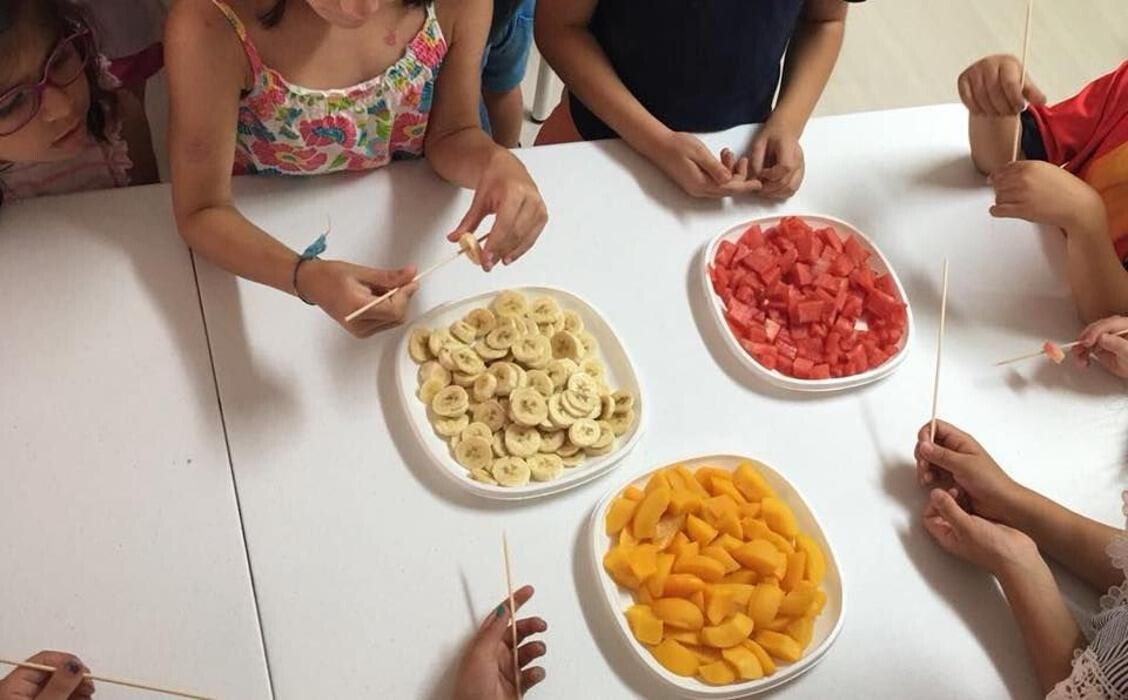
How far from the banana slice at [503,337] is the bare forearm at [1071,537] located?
541mm

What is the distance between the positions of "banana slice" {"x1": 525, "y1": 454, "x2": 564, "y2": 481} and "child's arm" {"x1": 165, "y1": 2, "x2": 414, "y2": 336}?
0.19 meters

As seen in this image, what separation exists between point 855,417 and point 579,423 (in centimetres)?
31

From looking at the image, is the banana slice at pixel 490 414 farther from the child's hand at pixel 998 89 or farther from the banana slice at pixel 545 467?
the child's hand at pixel 998 89

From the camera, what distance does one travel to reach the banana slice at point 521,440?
3.04ft

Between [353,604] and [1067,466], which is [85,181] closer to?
[353,604]

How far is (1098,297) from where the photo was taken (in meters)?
1.12

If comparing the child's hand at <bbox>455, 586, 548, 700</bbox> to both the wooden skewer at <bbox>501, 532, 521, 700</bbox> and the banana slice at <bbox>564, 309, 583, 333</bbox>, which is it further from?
the banana slice at <bbox>564, 309, 583, 333</bbox>

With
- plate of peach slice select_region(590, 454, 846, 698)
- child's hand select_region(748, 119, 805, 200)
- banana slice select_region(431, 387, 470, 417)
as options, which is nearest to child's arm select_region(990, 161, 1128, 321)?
child's hand select_region(748, 119, 805, 200)

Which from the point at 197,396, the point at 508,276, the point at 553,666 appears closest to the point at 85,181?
the point at 197,396

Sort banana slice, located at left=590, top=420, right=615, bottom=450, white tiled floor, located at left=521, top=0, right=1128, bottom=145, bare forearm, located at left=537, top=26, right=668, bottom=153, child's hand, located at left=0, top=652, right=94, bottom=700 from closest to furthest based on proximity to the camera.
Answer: child's hand, located at left=0, top=652, right=94, bottom=700 → banana slice, located at left=590, top=420, right=615, bottom=450 → bare forearm, located at left=537, top=26, right=668, bottom=153 → white tiled floor, located at left=521, top=0, right=1128, bottom=145

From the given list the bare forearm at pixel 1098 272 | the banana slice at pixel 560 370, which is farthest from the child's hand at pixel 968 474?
the banana slice at pixel 560 370

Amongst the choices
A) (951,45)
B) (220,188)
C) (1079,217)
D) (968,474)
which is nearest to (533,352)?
(220,188)

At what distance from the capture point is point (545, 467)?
92 centimetres

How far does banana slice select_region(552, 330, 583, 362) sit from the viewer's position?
39.4 inches
